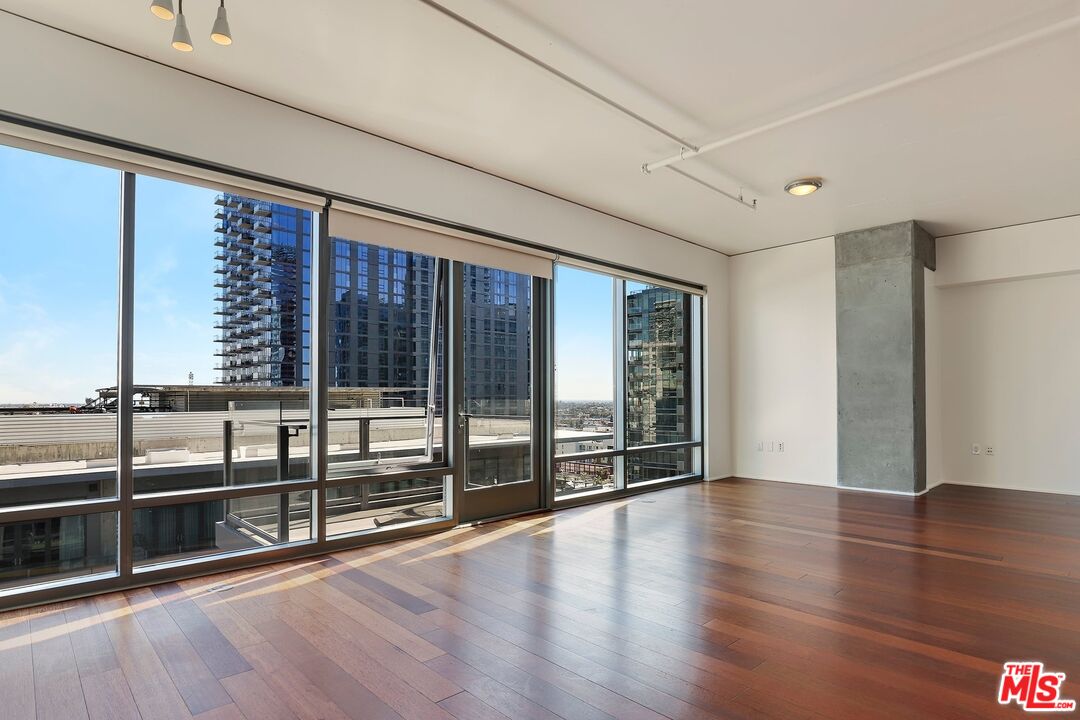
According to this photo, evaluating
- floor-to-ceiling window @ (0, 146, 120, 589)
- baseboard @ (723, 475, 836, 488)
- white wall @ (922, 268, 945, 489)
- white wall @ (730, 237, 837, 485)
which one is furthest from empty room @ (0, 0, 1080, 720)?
white wall @ (730, 237, 837, 485)

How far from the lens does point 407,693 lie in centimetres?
221

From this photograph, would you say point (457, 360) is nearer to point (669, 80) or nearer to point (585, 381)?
point (585, 381)

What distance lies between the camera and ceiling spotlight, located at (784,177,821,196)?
202 inches

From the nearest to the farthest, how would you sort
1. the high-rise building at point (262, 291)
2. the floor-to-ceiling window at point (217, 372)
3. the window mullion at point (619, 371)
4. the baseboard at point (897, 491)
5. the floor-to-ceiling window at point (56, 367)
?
the floor-to-ceiling window at point (56, 367)
the floor-to-ceiling window at point (217, 372)
the high-rise building at point (262, 291)
the baseboard at point (897, 491)
the window mullion at point (619, 371)

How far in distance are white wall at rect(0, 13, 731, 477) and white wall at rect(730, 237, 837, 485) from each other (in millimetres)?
2539

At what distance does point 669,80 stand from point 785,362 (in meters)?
4.67

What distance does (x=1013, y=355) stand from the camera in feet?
21.6

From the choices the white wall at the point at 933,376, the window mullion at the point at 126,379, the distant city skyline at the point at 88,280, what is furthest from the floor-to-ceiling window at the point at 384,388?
the white wall at the point at 933,376

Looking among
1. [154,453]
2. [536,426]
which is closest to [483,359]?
[536,426]

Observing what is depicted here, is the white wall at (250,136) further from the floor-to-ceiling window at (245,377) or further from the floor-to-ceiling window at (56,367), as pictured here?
the floor-to-ceiling window at (56,367)

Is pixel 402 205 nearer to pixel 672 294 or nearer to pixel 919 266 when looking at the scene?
pixel 672 294

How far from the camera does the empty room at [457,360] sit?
2.48 m

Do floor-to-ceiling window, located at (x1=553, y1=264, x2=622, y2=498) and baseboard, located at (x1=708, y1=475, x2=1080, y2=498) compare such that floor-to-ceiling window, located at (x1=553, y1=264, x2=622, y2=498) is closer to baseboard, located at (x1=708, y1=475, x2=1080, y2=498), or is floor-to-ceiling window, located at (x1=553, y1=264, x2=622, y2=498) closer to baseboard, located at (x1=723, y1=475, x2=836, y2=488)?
baseboard, located at (x1=708, y1=475, x2=1080, y2=498)

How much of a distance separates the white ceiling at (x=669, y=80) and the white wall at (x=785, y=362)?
190 cm
